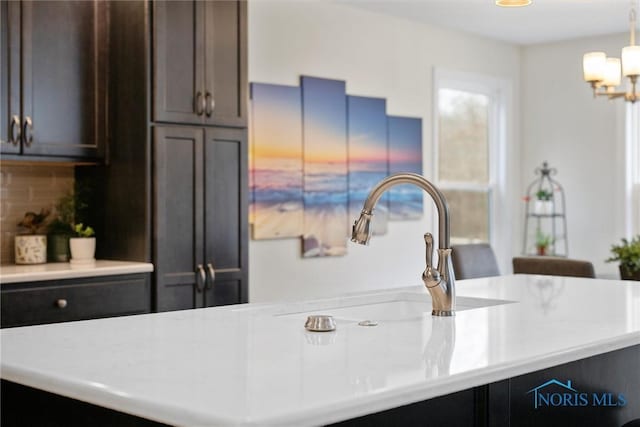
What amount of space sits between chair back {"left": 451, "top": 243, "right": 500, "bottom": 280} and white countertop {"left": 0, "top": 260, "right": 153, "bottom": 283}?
179 centimetres

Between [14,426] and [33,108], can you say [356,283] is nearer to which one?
[33,108]

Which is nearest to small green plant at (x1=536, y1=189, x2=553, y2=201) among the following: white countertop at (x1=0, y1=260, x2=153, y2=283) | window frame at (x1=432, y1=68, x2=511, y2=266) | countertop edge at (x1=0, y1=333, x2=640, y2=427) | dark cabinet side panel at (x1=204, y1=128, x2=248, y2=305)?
window frame at (x1=432, y1=68, x2=511, y2=266)

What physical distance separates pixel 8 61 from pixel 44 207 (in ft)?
2.65

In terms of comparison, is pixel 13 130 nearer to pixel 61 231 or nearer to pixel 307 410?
pixel 61 231

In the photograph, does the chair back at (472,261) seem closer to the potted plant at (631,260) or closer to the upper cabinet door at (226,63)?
the potted plant at (631,260)

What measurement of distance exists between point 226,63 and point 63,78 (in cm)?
80

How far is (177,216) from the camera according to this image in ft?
13.6

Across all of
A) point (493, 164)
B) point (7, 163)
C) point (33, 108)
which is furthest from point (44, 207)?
point (493, 164)

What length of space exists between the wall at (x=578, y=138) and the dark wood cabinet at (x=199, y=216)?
3429mm

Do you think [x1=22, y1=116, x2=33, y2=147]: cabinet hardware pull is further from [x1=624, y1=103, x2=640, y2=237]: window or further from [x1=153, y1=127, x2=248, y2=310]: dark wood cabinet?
[x1=624, y1=103, x2=640, y2=237]: window

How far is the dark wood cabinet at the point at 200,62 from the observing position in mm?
4105

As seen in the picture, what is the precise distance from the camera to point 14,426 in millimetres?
1836

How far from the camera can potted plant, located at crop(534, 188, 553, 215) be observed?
22.4 feet

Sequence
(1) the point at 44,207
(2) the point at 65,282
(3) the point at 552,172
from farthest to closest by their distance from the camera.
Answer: (3) the point at 552,172 < (1) the point at 44,207 < (2) the point at 65,282
